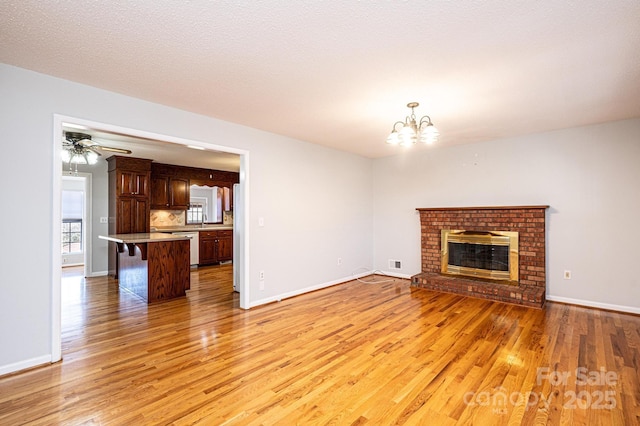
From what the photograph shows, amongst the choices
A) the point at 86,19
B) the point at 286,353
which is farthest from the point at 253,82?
the point at 286,353

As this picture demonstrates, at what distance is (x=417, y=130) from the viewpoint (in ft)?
10.3

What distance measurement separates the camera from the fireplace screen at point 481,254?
4637 mm

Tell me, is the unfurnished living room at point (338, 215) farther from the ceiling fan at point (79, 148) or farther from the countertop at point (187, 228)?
the countertop at point (187, 228)

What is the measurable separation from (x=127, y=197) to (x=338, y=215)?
13.9 feet

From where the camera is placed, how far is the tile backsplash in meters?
7.21

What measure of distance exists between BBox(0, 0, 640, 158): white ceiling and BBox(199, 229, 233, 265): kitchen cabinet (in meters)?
4.38

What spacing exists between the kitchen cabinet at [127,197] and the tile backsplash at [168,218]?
88 centimetres

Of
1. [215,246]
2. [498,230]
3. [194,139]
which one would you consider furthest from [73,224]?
[498,230]

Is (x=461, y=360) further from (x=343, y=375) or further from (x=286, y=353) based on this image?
(x=286, y=353)

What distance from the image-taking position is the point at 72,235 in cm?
750

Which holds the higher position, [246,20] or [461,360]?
[246,20]

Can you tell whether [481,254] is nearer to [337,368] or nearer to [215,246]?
[337,368]

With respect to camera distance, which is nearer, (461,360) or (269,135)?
(461,360)

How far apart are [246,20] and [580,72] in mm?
2719
